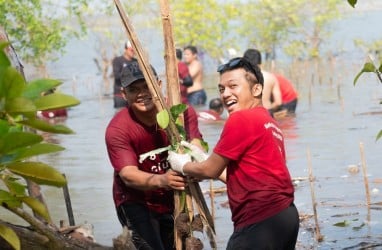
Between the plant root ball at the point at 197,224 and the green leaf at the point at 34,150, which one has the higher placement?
the green leaf at the point at 34,150

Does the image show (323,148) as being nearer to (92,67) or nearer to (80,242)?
(80,242)

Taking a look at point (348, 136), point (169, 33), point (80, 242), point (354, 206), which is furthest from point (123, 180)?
point (348, 136)

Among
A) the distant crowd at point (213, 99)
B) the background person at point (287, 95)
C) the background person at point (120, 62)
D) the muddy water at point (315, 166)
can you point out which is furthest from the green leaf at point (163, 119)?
the background person at point (287, 95)

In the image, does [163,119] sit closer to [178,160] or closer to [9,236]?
[178,160]

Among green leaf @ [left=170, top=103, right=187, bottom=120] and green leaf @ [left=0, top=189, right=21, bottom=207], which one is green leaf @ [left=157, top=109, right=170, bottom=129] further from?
green leaf @ [left=0, top=189, right=21, bottom=207]

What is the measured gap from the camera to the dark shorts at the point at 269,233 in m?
4.12

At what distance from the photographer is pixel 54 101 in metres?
2.74

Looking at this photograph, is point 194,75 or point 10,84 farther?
point 194,75

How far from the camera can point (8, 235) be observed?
286 cm

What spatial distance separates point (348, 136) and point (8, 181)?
995cm

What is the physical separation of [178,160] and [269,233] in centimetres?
57

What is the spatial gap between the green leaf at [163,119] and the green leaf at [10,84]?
1705 mm

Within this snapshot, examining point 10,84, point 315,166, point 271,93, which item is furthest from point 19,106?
point 271,93

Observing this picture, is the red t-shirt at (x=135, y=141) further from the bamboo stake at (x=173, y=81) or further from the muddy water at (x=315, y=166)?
the muddy water at (x=315, y=166)
